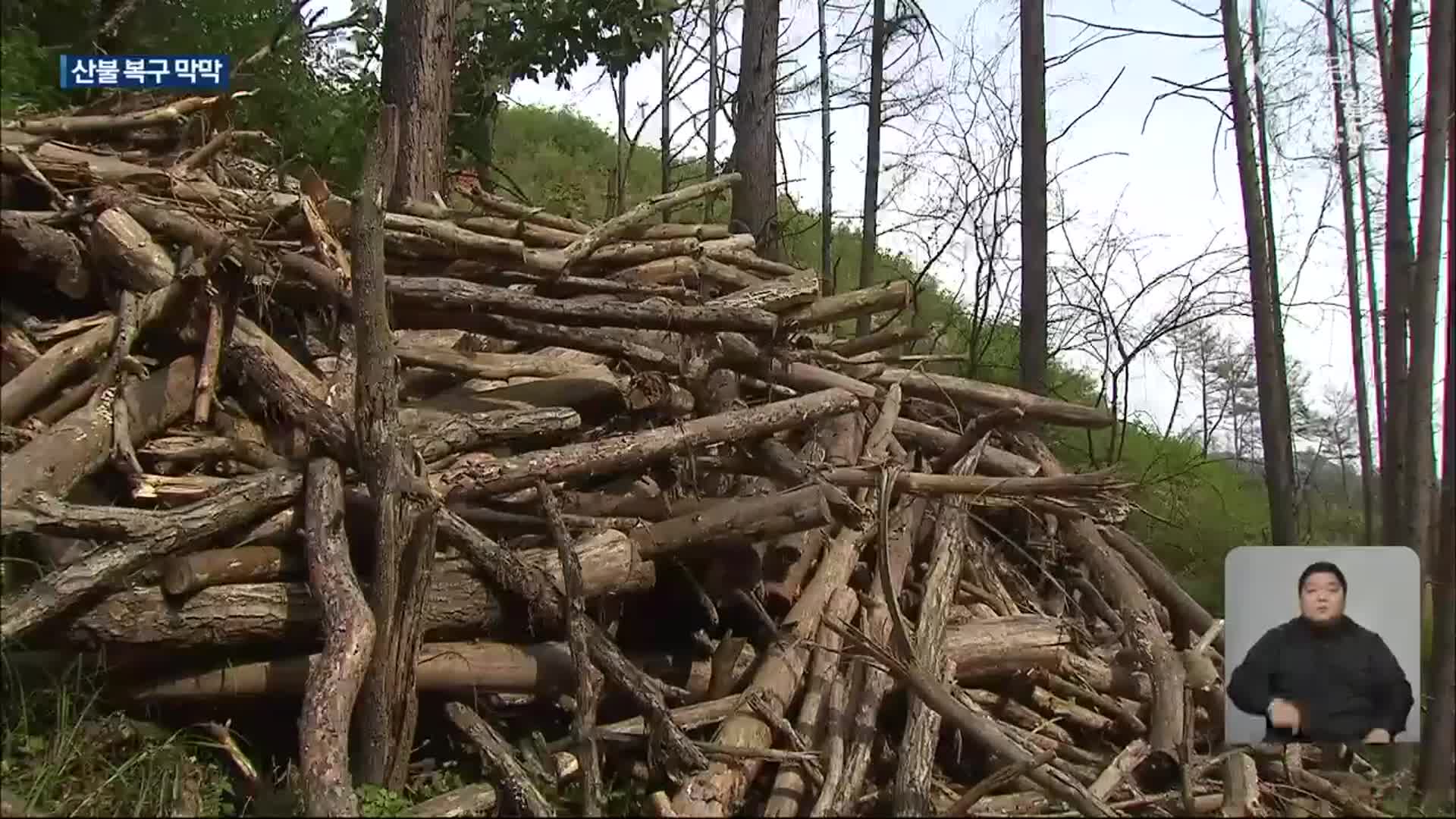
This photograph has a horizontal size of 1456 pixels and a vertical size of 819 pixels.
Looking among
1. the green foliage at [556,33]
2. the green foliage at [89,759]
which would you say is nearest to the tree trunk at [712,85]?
the green foliage at [556,33]

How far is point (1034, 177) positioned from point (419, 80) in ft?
17.5

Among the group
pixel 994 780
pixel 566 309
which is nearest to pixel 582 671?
pixel 994 780

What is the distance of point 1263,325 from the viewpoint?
641 cm

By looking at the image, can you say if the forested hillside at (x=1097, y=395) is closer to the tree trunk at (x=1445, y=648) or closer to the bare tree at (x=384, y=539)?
the tree trunk at (x=1445, y=648)

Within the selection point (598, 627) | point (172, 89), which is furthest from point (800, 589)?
point (172, 89)

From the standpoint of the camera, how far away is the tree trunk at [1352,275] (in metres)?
4.74

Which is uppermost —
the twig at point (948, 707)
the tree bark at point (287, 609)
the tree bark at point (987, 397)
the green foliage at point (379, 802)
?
the tree bark at point (987, 397)

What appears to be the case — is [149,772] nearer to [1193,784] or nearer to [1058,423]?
[1193,784]

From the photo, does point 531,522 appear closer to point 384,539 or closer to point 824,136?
point 384,539

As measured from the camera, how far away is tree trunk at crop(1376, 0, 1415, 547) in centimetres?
417

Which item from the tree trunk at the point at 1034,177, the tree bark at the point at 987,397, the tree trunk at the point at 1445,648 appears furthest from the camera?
the tree trunk at the point at 1034,177

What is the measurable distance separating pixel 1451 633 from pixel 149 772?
14.8ft

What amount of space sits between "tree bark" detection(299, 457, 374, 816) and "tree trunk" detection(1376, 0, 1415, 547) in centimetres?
371

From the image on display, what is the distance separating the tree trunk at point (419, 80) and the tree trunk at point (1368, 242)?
18.4 ft
